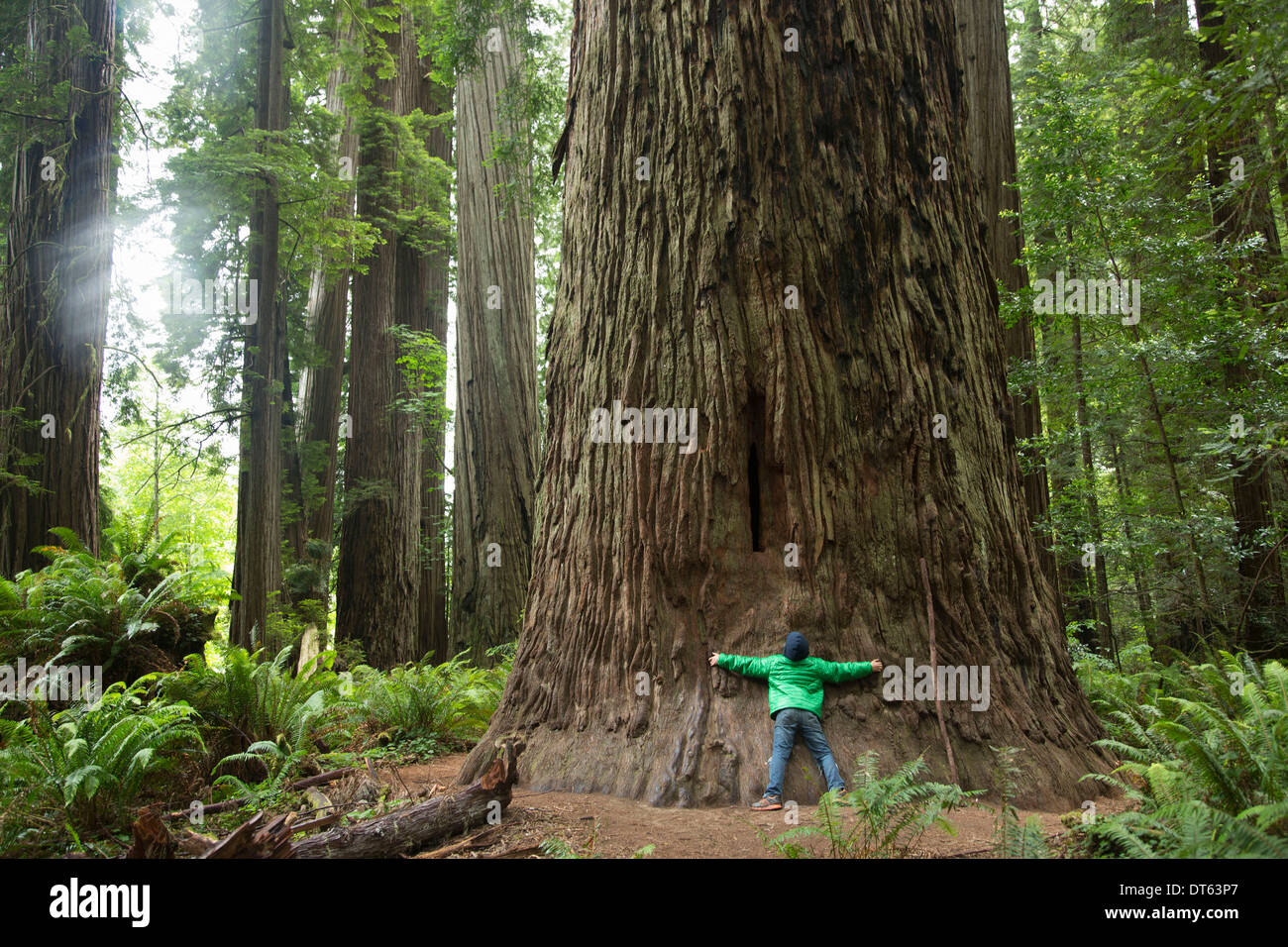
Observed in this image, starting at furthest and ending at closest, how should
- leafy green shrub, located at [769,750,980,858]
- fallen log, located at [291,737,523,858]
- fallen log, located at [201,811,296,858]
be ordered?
fallen log, located at [291,737,523,858]
leafy green shrub, located at [769,750,980,858]
fallen log, located at [201,811,296,858]

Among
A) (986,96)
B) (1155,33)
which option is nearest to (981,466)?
(986,96)

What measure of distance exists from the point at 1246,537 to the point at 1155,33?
9243 mm

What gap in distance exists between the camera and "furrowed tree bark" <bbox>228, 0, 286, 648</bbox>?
7492 mm

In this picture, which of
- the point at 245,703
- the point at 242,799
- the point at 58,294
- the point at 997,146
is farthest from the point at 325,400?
the point at 997,146

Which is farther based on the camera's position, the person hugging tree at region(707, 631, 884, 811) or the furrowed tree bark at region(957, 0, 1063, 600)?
the furrowed tree bark at region(957, 0, 1063, 600)

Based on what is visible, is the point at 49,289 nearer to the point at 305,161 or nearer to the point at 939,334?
the point at 305,161

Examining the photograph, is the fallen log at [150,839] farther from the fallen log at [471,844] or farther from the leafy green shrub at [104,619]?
the leafy green shrub at [104,619]

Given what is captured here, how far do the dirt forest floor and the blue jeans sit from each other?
235 millimetres

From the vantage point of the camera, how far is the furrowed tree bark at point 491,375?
980cm

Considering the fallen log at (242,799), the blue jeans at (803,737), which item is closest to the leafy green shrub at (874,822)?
the blue jeans at (803,737)

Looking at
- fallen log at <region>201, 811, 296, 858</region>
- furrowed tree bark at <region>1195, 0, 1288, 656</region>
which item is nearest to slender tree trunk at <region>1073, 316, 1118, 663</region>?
furrowed tree bark at <region>1195, 0, 1288, 656</region>

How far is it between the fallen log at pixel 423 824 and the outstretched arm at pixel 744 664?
4.06 feet

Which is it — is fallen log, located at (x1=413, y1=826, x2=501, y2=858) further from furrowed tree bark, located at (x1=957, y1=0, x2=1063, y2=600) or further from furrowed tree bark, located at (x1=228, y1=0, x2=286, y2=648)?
furrowed tree bark, located at (x1=957, y1=0, x2=1063, y2=600)

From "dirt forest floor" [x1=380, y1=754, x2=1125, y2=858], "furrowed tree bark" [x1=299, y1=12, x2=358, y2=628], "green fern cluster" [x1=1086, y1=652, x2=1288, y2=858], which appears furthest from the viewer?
"furrowed tree bark" [x1=299, y1=12, x2=358, y2=628]
